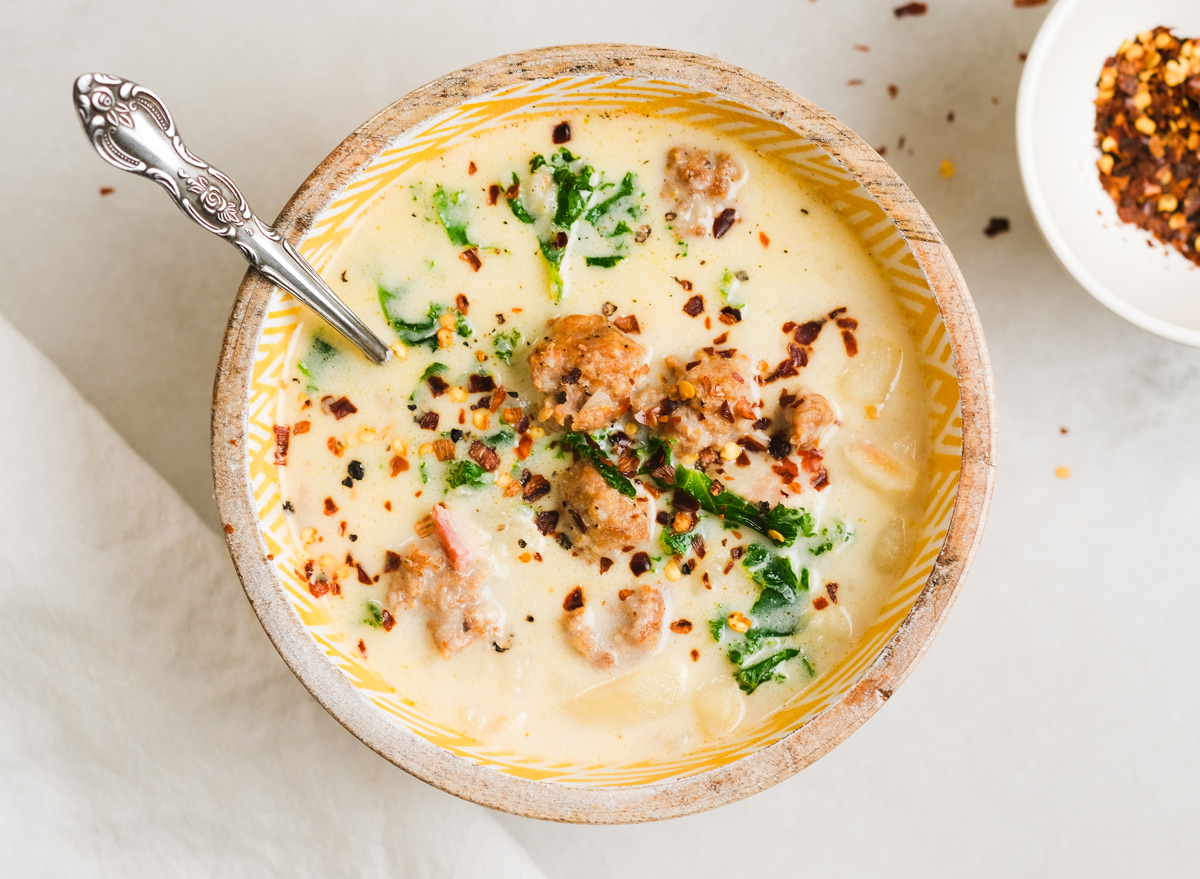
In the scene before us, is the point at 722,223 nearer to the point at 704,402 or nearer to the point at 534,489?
the point at 704,402

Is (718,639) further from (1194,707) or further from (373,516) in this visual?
(1194,707)

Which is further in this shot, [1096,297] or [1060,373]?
[1060,373]

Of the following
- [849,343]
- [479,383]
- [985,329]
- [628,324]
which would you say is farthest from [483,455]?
[985,329]

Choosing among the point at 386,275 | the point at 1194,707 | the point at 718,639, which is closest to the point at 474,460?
the point at 386,275

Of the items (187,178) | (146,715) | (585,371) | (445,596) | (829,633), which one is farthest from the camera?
(146,715)

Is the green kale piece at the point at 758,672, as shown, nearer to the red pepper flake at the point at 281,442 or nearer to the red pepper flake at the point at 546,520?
the red pepper flake at the point at 546,520

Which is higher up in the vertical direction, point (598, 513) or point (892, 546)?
point (598, 513)

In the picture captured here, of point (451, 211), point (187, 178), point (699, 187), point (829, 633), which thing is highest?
point (187, 178)
